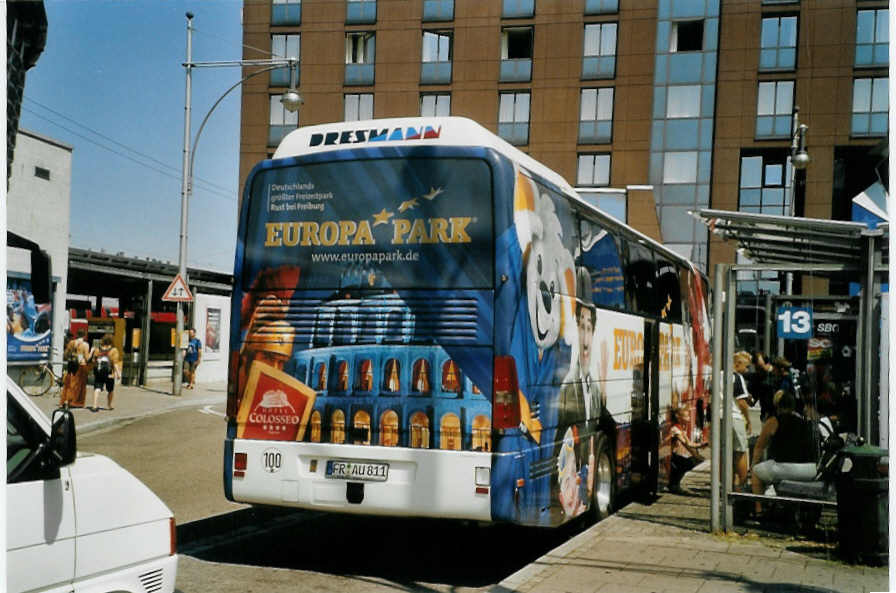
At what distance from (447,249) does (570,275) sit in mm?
1390

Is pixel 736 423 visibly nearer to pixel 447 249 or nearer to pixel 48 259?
pixel 447 249

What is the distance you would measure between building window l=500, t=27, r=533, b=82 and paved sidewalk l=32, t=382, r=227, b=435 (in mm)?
13559

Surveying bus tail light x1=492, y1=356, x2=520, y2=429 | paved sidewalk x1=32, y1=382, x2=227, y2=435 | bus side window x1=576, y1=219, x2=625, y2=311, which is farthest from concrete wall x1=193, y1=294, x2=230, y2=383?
A: bus tail light x1=492, y1=356, x2=520, y2=429

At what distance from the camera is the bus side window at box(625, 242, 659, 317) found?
1030cm

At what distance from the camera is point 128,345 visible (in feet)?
102

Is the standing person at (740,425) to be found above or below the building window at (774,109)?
below

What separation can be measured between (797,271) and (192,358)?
24174 mm

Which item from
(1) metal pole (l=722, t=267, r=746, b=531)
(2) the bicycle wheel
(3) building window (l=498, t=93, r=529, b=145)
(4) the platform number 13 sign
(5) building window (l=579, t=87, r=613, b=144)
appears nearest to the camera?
(1) metal pole (l=722, t=267, r=746, b=531)

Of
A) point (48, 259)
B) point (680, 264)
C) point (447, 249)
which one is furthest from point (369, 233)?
point (680, 264)

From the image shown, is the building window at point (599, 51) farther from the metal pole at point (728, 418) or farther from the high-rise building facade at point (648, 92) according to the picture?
the metal pole at point (728, 418)

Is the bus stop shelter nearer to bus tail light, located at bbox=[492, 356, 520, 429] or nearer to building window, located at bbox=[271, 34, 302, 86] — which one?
bus tail light, located at bbox=[492, 356, 520, 429]

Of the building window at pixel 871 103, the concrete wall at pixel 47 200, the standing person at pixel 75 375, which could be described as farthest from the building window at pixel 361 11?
the building window at pixel 871 103

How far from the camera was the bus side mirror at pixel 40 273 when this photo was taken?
4.95m

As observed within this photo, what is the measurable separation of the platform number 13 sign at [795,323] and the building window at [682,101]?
33.1 metres
